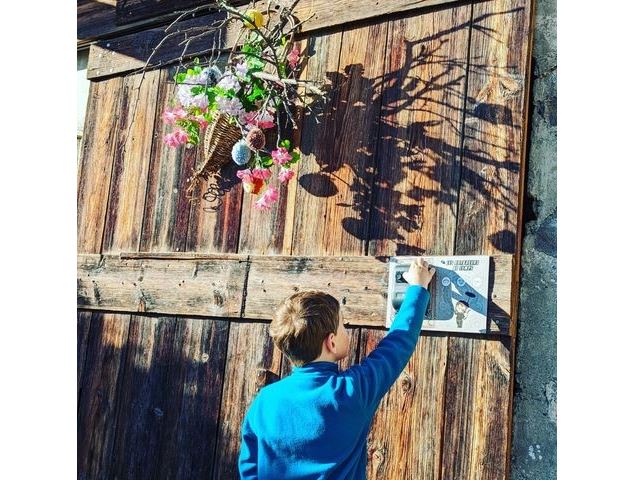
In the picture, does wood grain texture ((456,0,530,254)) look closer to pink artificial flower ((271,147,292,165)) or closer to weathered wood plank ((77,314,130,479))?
pink artificial flower ((271,147,292,165))

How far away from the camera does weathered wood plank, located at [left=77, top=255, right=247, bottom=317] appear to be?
325 centimetres

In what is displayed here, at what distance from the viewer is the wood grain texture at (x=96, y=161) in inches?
153

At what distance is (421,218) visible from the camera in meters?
2.85

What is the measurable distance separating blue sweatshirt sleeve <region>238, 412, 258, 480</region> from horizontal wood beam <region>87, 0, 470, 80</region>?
68.3 inches

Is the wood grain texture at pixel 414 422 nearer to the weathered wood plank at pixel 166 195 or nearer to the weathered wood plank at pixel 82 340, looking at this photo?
the weathered wood plank at pixel 166 195

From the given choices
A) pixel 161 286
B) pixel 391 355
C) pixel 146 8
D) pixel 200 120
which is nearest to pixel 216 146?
pixel 200 120

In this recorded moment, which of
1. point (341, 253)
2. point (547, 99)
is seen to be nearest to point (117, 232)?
point (341, 253)

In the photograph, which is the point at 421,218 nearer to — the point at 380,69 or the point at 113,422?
the point at 380,69

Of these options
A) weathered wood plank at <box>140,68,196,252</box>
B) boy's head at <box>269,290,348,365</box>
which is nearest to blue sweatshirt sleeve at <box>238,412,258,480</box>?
boy's head at <box>269,290,348,365</box>

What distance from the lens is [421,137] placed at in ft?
9.56

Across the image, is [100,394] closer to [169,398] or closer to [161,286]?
[169,398]

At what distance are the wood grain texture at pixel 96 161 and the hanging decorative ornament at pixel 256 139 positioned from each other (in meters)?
1.13

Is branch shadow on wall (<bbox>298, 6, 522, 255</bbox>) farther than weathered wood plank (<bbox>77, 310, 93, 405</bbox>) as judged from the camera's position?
No

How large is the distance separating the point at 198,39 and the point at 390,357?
2.09 m
